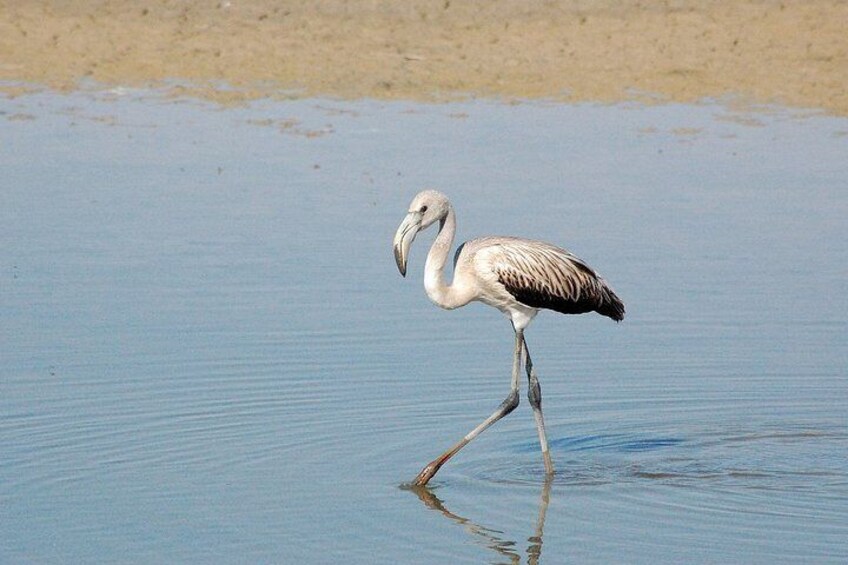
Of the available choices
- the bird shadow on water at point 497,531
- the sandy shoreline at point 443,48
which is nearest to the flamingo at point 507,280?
the bird shadow on water at point 497,531

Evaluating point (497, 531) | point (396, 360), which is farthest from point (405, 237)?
point (396, 360)

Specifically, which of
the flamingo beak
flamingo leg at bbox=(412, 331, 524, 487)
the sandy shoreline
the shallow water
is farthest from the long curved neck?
the sandy shoreline

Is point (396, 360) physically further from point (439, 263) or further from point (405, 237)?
point (405, 237)

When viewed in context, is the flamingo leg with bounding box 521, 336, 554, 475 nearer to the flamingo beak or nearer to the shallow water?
the shallow water

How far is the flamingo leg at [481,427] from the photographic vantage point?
7.78 meters

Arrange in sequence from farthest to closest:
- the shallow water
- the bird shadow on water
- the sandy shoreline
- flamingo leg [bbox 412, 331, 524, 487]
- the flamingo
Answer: the sandy shoreline < the flamingo < flamingo leg [bbox 412, 331, 524, 487] < the shallow water < the bird shadow on water

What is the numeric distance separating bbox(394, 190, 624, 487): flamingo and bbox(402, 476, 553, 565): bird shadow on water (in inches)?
8.4

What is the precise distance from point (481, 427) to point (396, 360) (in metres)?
1.36

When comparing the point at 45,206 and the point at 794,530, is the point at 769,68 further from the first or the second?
the point at 794,530

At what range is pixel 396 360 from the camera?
940cm

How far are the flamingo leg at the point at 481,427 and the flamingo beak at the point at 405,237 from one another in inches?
32.4

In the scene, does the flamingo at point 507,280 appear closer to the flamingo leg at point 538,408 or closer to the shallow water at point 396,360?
the flamingo leg at point 538,408

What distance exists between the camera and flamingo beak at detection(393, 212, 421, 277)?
7797 millimetres

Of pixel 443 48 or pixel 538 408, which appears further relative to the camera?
pixel 443 48
